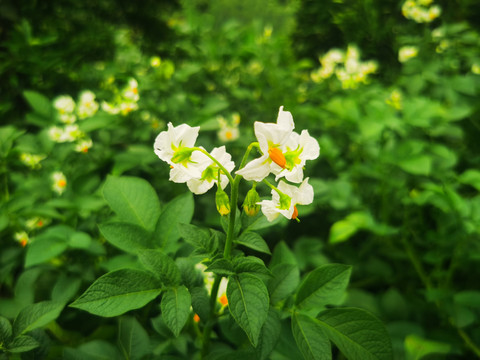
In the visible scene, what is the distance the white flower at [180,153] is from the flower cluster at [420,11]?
1653 millimetres

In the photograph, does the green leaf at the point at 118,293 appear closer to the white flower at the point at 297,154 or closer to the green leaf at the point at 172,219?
the green leaf at the point at 172,219

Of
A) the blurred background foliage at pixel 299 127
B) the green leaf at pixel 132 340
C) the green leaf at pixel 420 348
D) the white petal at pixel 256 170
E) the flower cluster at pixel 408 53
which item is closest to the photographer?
the white petal at pixel 256 170

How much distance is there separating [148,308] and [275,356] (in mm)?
350

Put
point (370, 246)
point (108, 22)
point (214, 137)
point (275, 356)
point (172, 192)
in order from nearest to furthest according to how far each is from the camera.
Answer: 1. point (275, 356)
2. point (172, 192)
3. point (370, 246)
4. point (214, 137)
5. point (108, 22)

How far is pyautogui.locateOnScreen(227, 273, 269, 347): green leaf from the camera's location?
1.67 feet

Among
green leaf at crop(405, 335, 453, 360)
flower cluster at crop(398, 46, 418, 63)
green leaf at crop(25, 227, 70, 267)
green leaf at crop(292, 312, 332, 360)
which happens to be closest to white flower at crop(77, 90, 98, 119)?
green leaf at crop(25, 227, 70, 267)

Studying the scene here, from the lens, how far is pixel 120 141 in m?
1.35

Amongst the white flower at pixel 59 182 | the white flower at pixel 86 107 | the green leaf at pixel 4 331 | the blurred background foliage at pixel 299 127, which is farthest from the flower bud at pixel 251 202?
the white flower at pixel 86 107

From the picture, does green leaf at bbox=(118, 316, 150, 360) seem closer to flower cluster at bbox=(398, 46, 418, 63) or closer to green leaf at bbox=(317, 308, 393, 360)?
green leaf at bbox=(317, 308, 393, 360)

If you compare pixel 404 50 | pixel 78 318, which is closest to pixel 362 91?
pixel 404 50

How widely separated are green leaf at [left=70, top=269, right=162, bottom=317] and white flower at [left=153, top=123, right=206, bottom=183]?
184 mm

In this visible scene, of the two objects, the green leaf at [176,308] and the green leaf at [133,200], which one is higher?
the green leaf at [176,308]

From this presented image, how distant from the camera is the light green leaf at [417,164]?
116cm

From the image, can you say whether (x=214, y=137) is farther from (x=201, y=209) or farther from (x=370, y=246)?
(x=370, y=246)
